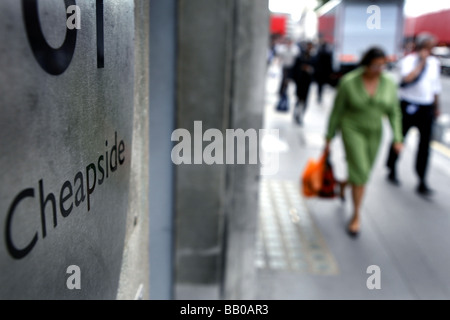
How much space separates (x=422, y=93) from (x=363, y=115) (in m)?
1.81

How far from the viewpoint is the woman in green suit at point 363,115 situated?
4355mm

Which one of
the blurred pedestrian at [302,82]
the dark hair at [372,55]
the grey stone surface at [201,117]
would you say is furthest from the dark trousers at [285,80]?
the grey stone surface at [201,117]

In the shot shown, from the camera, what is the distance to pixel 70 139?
0.99 metres

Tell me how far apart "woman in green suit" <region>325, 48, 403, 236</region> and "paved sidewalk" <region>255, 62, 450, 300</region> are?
1.37 ft

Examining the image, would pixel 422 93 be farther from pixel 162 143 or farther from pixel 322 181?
pixel 162 143

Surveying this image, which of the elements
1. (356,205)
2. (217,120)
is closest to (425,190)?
(356,205)

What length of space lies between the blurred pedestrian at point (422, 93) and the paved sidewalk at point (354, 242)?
0.56 m

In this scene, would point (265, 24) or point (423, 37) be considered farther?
point (423, 37)

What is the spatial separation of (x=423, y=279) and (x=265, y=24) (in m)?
2.56

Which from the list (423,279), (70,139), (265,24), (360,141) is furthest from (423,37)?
(70,139)

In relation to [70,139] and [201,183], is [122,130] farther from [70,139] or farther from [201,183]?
[201,183]

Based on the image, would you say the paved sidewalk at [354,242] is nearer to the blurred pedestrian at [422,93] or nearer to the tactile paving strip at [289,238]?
the tactile paving strip at [289,238]

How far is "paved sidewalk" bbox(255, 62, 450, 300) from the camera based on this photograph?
371cm

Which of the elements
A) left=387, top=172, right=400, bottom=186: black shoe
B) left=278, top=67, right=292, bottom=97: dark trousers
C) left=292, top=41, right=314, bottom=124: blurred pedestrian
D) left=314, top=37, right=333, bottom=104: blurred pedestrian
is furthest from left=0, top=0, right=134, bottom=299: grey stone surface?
left=314, top=37, right=333, bottom=104: blurred pedestrian
